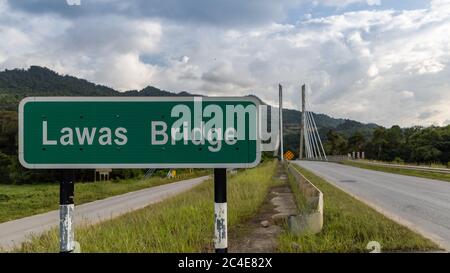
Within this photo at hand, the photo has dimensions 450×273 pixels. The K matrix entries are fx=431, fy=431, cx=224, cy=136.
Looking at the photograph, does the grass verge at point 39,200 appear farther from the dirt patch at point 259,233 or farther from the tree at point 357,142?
the tree at point 357,142

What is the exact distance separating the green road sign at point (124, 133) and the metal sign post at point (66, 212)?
0.41ft

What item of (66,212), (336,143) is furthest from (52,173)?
(336,143)

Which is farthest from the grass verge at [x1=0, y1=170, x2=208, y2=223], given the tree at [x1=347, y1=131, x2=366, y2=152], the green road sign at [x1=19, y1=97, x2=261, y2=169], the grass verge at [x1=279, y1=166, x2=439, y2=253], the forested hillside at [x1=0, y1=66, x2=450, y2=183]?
the tree at [x1=347, y1=131, x2=366, y2=152]

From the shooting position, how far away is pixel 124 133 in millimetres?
2404

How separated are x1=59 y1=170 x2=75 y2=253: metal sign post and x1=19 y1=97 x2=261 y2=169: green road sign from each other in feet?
0.41

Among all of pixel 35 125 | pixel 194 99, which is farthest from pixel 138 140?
pixel 35 125

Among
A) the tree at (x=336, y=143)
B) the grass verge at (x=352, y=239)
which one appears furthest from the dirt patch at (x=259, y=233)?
the tree at (x=336, y=143)

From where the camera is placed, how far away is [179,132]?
239cm

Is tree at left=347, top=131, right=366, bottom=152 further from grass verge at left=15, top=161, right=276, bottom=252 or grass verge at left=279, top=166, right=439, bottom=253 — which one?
grass verge at left=279, top=166, right=439, bottom=253

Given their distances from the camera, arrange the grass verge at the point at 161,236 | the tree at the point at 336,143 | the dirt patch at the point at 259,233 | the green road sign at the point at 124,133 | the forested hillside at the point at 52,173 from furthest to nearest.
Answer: the tree at the point at 336,143 < the forested hillside at the point at 52,173 < the dirt patch at the point at 259,233 < the grass verge at the point at 161,236 < the green road sign at the point at 124,133

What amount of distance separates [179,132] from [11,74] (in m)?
92.5

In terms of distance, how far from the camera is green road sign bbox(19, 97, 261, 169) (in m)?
2.36

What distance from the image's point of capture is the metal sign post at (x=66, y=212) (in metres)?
2.44

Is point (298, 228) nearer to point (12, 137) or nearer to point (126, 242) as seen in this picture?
point (126, 242)
